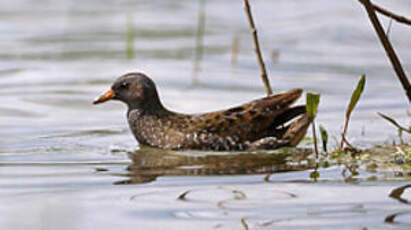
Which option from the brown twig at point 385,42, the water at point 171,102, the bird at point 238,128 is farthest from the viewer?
the bird at point 238,128

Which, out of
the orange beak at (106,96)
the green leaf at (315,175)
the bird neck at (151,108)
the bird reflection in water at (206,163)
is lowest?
the bird reflection in water at (206,163)

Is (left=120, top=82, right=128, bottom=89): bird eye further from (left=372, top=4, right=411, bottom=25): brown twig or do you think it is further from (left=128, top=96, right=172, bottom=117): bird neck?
(left=372, top=4, right=411, bottom=25): brown twig

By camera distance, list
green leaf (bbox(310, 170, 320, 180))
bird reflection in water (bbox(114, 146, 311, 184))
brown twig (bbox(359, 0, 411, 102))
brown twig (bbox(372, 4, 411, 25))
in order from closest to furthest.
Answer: brown twig (bbox(372, 4, 411, 25)) < brown twig (bbox(359, 0, 411, 102)) < green leaf (bbox(310, 170, 320, 180)) < bird reflection in water (bbox(114, 146, 311, 184))

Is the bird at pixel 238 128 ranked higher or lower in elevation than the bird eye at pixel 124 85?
lower

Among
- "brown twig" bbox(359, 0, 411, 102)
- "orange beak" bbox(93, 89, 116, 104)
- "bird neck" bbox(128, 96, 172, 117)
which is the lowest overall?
"bird neck" bbox(128, 96, 172, 117)

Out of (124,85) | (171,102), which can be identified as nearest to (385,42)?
(124,85)

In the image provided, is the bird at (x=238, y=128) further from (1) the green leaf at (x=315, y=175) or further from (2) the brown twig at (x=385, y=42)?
(2) the brown twig at (x=385, y=42)

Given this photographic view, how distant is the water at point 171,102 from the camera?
736 cm

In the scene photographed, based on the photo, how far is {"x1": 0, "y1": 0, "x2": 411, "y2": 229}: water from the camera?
24.1 ft

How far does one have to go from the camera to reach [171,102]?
13.2 meters

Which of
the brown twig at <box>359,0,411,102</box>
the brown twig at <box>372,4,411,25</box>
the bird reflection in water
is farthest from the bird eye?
the brown twig at <box>372,4,411,25</box>

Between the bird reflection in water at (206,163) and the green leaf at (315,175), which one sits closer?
the green leaf at (315,175)

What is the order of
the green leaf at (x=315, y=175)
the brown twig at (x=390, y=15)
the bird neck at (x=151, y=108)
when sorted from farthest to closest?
the bird neck at (x=151, y=108), the green leaf at (x=315, y=175), the brown twig at (x=390, y=15)

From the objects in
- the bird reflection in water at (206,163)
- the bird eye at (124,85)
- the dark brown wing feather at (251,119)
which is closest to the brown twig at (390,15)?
the bird reflection in water at (206,163)
